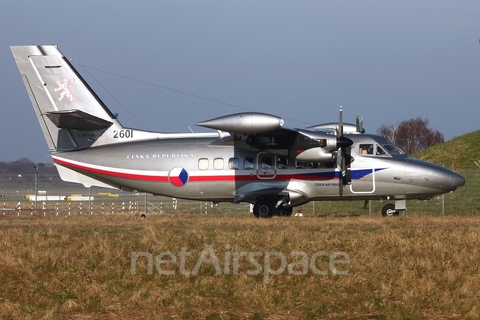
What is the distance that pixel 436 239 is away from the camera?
17.3m

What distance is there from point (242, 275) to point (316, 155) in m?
12.7

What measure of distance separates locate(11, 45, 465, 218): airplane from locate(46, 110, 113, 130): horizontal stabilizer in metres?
0.04

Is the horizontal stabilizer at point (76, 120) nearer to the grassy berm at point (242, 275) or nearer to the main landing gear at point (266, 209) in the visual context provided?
the main landing gear at point (266, 209)

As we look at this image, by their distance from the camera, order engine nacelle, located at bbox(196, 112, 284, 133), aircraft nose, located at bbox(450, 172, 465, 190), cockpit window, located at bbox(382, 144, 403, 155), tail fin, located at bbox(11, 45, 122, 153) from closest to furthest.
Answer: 1. engine nacelle, located at bbox(196, 112, 284, 133)
2. aircraft nose, located at bbox(450, 172, 465, 190)
3. cockpit window, located at bbox(382, 144, 403, 155)
4. tail fin, located at bbox(11, 45, 122, 153)

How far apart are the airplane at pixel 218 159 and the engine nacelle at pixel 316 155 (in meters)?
0.04

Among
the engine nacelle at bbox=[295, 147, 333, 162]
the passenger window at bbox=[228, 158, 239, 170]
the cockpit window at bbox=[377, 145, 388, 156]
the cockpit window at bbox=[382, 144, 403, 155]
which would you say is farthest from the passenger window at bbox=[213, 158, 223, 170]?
the cockpit window at bbox=[382, 144, 403, 155]

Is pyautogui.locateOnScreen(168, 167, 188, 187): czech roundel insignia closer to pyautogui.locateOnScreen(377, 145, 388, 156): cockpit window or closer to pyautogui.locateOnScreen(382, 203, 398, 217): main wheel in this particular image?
pyautogui.locateOnScreen(377, 145, 388, 156): cockpit window

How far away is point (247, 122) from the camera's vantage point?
2511 centimetres

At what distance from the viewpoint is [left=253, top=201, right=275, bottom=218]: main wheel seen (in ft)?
89.4

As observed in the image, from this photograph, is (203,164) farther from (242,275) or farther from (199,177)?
(242,275)

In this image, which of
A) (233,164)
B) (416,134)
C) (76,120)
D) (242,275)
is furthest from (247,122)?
(416,134)

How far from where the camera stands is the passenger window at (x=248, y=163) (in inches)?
1083

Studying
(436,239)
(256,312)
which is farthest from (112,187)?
(256,312)

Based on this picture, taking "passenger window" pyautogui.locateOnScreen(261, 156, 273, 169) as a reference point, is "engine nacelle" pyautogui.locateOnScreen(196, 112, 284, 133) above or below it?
above
